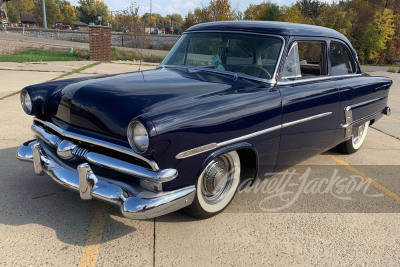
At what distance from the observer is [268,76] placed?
10.9 ft

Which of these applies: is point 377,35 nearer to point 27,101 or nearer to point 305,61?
point 305,61

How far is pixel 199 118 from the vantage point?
99.7 inches

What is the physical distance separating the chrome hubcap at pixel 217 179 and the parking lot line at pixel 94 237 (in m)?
0.85

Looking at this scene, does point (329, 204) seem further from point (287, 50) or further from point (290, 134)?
point (287, 50)

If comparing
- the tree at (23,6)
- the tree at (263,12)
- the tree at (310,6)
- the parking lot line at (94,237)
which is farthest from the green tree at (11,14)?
the parking lot line at (94,237)

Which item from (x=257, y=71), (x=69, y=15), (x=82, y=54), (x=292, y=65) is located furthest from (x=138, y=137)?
(x=69, y=15)

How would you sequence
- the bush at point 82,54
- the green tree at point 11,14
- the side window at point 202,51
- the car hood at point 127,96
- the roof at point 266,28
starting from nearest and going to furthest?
the car hood at point 127,96, the roof at point 266,28, the side window at point 202,51, the bush at point 82,54, the green tree at point 11,14

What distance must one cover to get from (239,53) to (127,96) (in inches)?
52.8

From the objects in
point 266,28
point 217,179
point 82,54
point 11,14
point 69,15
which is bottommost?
point 82,54

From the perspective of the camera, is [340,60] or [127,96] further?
[340,60]

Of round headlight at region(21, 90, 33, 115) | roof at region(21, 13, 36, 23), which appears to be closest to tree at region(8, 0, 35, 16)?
roof at region(21, 13, 36, 23)

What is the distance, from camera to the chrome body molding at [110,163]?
2.37 m

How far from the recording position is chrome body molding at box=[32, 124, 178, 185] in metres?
2.37

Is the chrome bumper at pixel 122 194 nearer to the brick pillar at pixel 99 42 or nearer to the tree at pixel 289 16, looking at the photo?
the brick pillar at pixel 99 42
